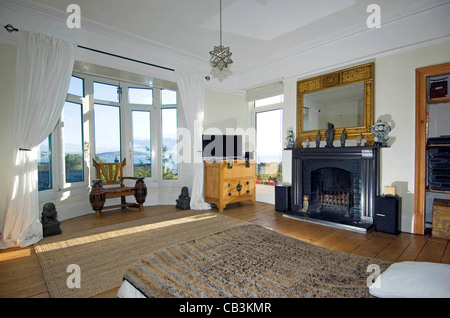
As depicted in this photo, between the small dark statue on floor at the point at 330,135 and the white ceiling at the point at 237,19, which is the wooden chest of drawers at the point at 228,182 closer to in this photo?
the small dark statue on floor at the point at 330,135

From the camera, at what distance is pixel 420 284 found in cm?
110

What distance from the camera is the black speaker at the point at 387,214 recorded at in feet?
9.75

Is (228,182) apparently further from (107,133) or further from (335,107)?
(107,133)

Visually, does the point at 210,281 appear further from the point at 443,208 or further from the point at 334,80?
the point at 334,80

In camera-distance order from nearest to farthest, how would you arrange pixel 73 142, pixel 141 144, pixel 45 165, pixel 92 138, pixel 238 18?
pixel 238 18
pixel 45 165
pixel 73 142
pixel 92 138
pixel 141 144

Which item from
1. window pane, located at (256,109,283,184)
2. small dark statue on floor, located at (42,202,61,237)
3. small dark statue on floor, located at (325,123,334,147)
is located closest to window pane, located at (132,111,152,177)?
small dark statue on floor, located at (42,202,61,237)

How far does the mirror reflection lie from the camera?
3557 millimetres

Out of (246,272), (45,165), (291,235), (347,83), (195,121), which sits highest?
(347,83)

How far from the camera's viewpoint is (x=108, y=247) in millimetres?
2543

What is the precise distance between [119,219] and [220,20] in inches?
133

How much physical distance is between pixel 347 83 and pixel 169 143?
355 centimetres

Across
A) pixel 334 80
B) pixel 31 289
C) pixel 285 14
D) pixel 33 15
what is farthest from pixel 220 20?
pixel 31 289

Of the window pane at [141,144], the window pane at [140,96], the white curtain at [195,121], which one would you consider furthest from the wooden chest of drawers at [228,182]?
the window pane at [140,96]

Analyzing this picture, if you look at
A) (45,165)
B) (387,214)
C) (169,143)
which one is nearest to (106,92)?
(169,143)
